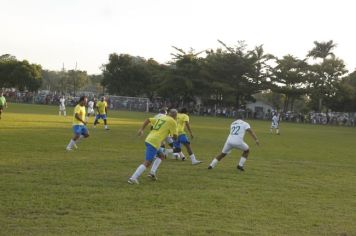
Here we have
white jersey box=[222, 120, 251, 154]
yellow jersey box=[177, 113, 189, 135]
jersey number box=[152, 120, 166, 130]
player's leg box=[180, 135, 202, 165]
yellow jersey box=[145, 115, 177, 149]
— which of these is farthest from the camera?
yellow jersey box=[177, 113, 189, 135]

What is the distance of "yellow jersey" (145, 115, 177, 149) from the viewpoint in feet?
36.2

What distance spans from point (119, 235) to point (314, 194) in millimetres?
5266

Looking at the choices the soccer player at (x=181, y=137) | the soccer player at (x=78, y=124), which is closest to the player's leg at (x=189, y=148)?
the soccer player at (x=181, y=137)

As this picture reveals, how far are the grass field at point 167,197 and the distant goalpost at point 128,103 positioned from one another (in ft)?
→ 171

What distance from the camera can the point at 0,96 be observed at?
28.8 metres

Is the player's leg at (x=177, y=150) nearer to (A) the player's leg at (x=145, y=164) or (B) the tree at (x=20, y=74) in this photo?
(A) the player's leg at (x=145, y=164)

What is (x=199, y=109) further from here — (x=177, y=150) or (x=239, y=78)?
(x=177, y=150)

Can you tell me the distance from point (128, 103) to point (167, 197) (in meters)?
59.8

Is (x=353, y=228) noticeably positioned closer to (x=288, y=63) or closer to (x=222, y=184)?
(x=222, y=184)

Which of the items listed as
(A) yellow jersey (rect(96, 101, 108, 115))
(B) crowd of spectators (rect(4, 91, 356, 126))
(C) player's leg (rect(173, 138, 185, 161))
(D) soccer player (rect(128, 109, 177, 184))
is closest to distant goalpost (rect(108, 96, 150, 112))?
(B) crowd of spectators (rect(4, 91, 356, 126))

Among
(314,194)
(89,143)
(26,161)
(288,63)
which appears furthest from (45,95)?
(314,194)

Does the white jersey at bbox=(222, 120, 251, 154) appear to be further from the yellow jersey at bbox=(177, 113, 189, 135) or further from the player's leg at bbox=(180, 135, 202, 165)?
the yellow jersey at bbox=(177, 113, 189, 135)

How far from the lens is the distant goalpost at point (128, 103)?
6819 cm

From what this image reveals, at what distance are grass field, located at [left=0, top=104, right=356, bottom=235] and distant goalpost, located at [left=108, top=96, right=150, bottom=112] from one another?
171 feet
